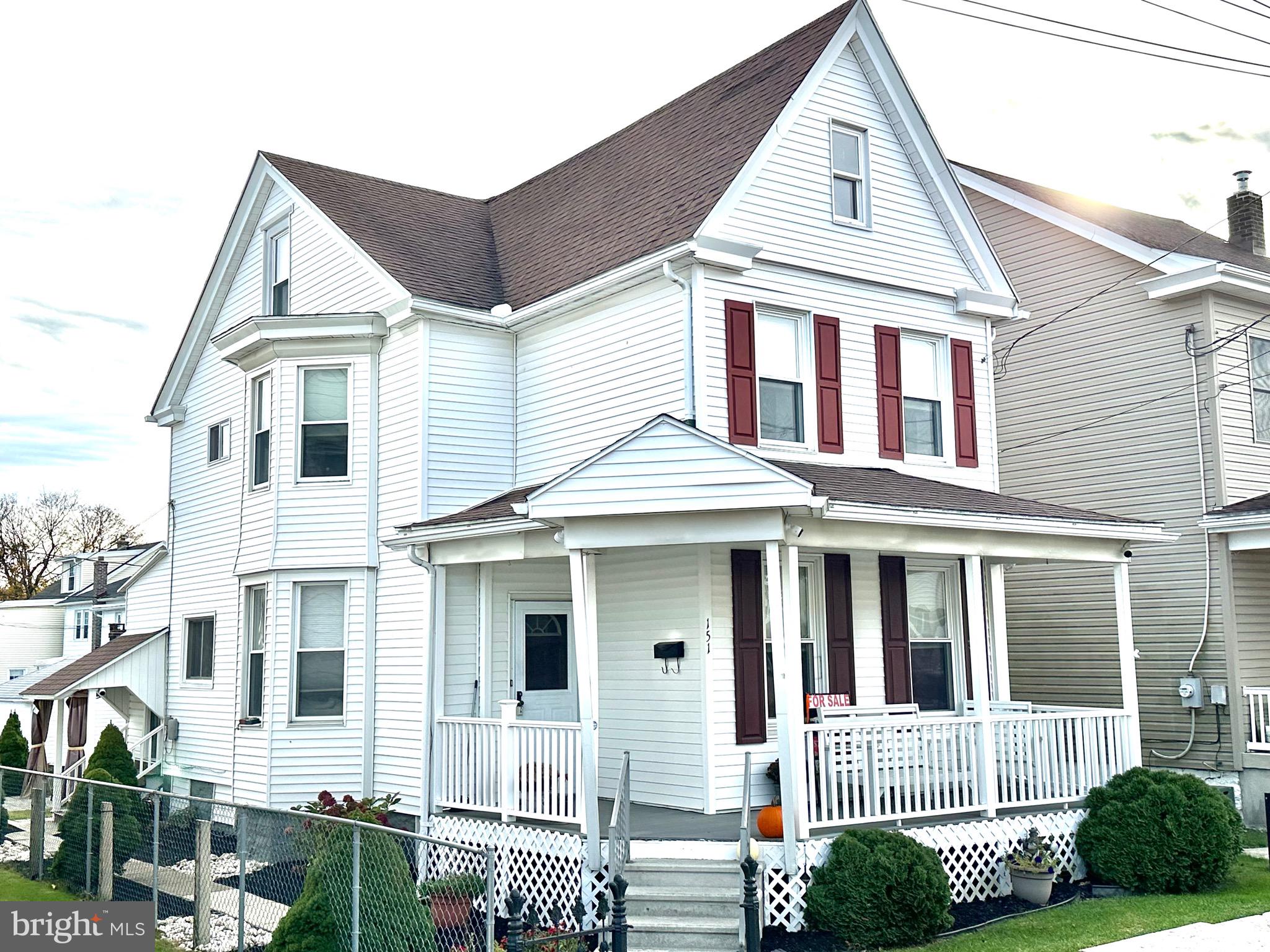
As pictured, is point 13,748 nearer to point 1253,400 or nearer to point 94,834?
point 94,834

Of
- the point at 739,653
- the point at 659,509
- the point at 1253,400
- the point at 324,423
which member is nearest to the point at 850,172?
the point at 739,653

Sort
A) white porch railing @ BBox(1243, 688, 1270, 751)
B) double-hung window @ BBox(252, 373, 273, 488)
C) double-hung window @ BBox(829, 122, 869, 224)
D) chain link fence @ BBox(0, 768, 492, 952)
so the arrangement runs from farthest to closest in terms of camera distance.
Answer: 1. double-hung window @ BBox(252, 373, 273, 488)
2. white porch railing @ BBox(1243, 688, 1270, 751)
3. double-hung window @ BBox(829, 122, 869, 224)
4. chain link fence @ BBox(0, 768, 492, 952)

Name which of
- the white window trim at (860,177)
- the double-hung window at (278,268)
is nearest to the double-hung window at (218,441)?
the double-hung window at (278,268)

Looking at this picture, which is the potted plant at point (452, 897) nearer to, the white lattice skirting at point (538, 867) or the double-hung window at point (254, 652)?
the white lattice skirting at point (538, 867)

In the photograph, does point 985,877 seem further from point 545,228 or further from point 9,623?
point 9,623

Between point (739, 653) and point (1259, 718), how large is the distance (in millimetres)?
8252

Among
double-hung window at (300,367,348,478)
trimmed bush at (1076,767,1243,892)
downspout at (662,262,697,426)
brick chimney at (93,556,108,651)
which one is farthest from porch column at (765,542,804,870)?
brick chimney at (93,556,108,651)

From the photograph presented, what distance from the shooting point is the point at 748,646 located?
42.7 feet

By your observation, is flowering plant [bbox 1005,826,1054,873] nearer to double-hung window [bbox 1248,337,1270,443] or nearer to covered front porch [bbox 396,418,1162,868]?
covered front porch [bbox 396,418,1162,868]

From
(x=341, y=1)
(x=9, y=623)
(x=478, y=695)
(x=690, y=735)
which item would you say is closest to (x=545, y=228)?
(x=341, y=1)

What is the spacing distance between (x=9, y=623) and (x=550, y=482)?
42671 mm

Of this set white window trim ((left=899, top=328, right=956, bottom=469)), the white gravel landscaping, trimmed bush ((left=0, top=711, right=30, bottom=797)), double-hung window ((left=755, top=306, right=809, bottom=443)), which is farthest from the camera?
trimmed bush ((left=0, top=711, right=30, bottom=797))

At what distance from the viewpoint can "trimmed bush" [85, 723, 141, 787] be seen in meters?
17.6

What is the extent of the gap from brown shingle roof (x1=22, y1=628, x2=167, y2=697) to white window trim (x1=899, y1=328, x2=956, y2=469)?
13.0 meters
